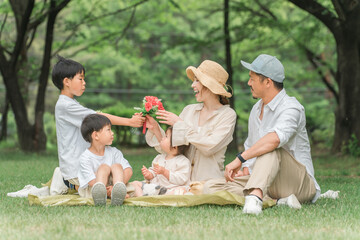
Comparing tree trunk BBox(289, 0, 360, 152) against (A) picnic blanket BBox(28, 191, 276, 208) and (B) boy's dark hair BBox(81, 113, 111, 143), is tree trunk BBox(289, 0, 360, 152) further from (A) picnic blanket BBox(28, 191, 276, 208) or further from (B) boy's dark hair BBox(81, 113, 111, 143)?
(A) picnic blanket BBox(28, 191, 276, 208)

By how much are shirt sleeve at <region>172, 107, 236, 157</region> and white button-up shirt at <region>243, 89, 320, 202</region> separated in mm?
231

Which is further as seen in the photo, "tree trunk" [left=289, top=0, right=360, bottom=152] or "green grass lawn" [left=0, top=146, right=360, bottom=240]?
"tree trunk" [left=289, top=0, right=360, bottom=152]

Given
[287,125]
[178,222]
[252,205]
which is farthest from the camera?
[287,125]

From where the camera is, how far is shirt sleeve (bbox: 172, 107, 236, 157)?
16.5ft

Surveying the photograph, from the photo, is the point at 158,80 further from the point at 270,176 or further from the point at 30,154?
the point at 270,176

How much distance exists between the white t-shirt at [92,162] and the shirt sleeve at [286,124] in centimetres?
145

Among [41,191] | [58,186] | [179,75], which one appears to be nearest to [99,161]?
[58,186]

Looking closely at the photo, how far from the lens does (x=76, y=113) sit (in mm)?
5148

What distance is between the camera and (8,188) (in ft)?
19.9

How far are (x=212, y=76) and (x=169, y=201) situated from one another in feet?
4.25

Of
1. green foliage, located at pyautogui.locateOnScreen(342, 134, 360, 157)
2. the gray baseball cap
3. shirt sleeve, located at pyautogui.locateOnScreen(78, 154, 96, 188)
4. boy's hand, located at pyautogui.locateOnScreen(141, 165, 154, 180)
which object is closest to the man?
the gray baseball cap

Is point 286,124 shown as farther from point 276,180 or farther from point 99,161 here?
point 99,161

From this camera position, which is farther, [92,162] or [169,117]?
[169,117]

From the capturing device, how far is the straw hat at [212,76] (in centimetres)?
517
